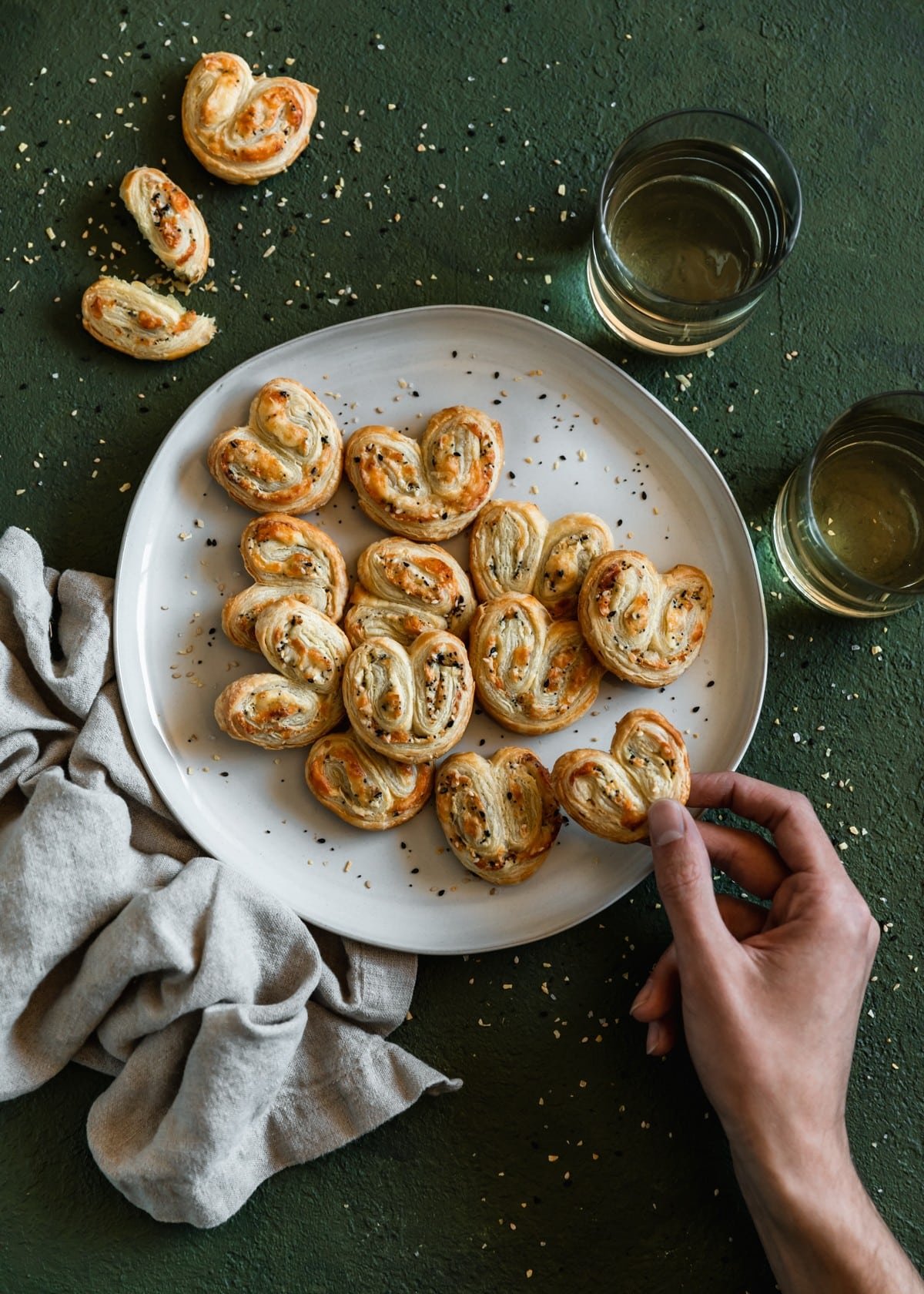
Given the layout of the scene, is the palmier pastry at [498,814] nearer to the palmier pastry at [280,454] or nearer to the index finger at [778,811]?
the index finger at [778,811]

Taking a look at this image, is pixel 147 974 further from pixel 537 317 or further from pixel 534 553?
pixel 537 317

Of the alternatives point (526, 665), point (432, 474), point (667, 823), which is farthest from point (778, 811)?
point (432, 474)

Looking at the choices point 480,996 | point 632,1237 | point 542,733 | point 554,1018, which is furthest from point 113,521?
point 632,1237

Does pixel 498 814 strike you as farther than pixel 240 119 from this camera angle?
No

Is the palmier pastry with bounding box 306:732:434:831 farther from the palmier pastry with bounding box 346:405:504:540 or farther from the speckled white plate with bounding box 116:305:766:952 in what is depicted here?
the palmier pastry with bounding box 346:405:504:540

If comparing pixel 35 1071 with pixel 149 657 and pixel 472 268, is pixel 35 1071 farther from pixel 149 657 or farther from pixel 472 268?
pixel 472 268

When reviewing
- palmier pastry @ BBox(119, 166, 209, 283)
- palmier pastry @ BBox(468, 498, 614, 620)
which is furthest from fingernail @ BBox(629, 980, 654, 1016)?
palmier pastry @ BBox(119, 166, 209, 283)
